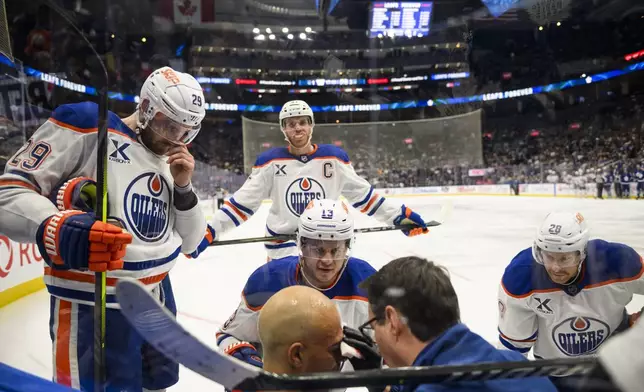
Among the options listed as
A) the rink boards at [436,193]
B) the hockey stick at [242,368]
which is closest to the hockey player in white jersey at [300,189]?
the rink boards at [436,193]

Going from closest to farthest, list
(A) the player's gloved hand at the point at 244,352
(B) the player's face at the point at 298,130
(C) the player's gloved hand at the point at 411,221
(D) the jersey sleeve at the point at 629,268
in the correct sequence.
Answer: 1. (A) the player's gloved hand at the point at 244,352
2. (D) the jersey sleeve at the point at 629,268
3. (B) the player's face at the point at 298,130
4. (C) the player's gloved hand at the point at 411,221

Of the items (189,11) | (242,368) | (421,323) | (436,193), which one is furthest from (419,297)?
(436,193)

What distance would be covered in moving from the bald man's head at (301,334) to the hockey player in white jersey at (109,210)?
24 cm

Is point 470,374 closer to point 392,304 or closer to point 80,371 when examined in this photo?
point 392,304

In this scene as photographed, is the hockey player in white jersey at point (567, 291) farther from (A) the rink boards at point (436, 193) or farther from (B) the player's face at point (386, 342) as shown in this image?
(B) the player's face at point (386, 342)

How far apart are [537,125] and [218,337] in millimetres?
1112

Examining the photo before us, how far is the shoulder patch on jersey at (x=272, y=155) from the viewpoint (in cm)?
202

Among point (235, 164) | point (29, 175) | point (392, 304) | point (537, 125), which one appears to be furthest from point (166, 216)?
point (537, 125)

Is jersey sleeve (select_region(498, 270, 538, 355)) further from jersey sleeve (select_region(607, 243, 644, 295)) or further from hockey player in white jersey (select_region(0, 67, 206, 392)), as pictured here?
hockey player in white jersey (select_region(0, 67, 206, 392))

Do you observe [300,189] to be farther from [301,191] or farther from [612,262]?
[612,262]

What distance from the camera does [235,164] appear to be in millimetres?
1686

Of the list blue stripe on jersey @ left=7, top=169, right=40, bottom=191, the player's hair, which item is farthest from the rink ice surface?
the player's hair

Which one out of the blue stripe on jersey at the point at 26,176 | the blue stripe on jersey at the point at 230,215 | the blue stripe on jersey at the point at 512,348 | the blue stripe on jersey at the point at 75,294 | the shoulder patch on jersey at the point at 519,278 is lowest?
the blue stripe on jersey at the point at 512,348

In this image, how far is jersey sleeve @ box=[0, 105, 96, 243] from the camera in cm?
76
